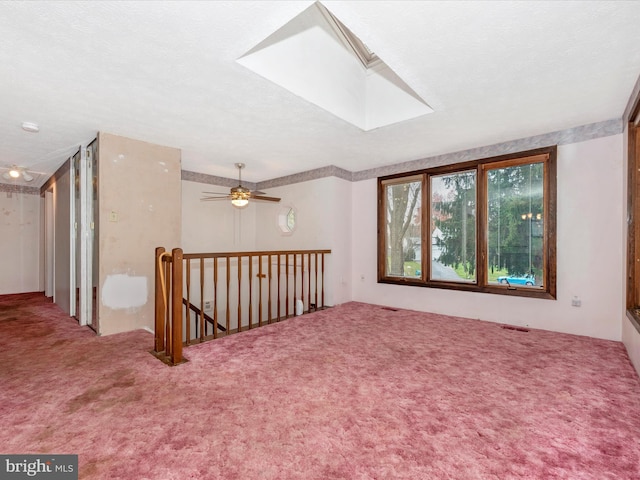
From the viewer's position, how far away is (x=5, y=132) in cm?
365

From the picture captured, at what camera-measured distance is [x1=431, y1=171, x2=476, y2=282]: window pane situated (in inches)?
181

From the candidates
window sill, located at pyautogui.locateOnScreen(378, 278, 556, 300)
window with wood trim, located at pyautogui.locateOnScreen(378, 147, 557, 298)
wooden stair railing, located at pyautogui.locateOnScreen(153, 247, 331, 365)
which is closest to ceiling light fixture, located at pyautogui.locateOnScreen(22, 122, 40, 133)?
wooden stair railing, located at pyautogui.locateOnScreen(153, 247, 331, 365)

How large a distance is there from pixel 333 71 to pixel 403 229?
2972 mm

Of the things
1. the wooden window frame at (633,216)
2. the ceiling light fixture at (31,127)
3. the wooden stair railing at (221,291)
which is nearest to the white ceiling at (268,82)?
the ceiling light fixture at (31,127)

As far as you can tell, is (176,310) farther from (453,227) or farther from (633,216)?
(633,216)

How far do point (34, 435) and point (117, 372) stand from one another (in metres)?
0.86

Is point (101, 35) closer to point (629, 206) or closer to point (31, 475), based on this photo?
point (31, 475)

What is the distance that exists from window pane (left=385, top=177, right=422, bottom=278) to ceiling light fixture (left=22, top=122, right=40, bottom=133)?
4.96 metres

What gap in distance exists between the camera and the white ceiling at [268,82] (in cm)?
183

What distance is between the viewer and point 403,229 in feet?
17.4

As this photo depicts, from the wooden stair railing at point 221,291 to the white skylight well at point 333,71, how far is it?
194 centimetres

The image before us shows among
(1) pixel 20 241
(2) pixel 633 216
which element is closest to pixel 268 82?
(2) pixel 633 216

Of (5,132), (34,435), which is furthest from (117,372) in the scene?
(5,132)

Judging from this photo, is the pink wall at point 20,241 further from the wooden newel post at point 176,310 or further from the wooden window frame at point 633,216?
the wooden window frame at point 633,216
